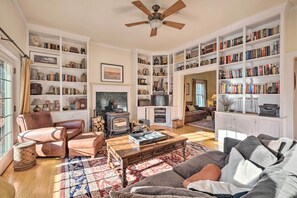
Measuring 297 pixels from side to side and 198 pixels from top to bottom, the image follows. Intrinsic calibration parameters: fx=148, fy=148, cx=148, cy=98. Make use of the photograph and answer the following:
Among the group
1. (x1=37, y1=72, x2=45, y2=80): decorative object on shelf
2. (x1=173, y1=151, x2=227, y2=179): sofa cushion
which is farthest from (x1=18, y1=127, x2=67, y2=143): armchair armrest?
(x1=173, y1=151, x2=227, y2=179): sofa cushion

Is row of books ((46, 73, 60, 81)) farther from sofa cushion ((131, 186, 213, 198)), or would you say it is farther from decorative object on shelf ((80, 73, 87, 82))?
sofa cushion ((131, 186, 213, 198))

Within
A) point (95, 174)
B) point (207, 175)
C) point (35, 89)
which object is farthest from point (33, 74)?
point (207, 175)

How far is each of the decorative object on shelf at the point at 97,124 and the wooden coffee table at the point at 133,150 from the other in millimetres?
1998

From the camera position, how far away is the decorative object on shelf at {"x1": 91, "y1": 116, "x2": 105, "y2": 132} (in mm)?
4297

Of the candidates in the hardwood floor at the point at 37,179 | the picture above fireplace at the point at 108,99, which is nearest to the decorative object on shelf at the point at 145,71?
the picture above fireplace at the point at 108,99

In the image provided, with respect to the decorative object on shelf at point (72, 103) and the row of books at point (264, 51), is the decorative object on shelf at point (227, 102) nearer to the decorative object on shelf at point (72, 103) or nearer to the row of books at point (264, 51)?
the row of books at point (264, 51)

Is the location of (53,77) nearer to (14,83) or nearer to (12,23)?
(14,83)

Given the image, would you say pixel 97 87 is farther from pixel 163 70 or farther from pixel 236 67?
pixel 236 67

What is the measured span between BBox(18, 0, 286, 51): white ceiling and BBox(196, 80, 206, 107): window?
434cm

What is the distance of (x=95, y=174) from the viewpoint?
224 cm

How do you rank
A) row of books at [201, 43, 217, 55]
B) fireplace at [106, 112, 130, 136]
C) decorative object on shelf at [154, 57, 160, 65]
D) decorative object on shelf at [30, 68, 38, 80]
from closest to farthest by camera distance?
decorative object on shelf at [30, 68, 38, 80], row of books at [201, 43, 217, 55], fireplace at [106, 112, 130, 136], decorative object on shelf at [154, 57, 160, 65]

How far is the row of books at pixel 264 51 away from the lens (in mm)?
3037

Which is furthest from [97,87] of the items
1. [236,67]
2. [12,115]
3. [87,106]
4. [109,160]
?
[236,67]

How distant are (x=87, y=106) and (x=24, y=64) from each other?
1.72 meters
